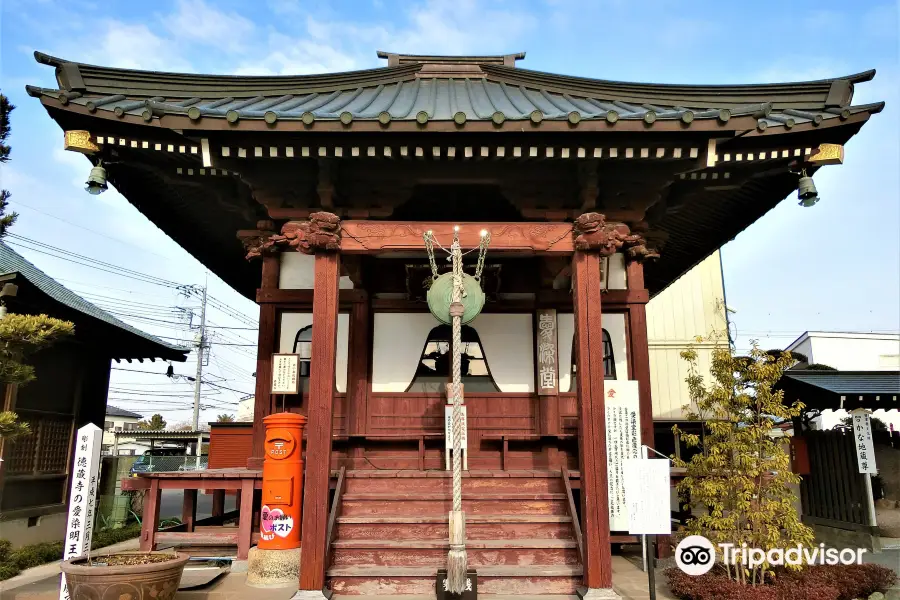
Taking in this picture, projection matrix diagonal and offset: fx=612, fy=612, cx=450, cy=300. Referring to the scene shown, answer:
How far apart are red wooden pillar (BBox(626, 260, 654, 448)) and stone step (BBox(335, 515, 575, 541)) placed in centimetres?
238

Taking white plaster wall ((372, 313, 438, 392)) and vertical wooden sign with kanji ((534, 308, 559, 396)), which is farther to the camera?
white plaster wall ((372, 313, 438, 392))

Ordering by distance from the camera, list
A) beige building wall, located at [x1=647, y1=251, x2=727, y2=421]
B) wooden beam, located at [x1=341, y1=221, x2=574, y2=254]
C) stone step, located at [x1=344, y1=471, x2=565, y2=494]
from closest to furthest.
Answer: wooden beam, located at [x1=341, y1=221, x2=574, y2=254] < stone step, located at [x1=344, y1=471, x2=565, y2=494] < beige building wall, located at [x1=647, y1=251, x2=727, y2=421]

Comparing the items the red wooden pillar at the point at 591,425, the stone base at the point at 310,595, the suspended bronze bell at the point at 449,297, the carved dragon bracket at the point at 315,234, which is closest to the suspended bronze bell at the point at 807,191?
the red wooden pillar at the point at 591,425

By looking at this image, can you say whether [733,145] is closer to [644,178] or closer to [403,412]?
[644,178]

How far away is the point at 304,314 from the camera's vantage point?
372 inches

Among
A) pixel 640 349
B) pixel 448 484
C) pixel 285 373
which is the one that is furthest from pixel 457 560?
pixel 640 349

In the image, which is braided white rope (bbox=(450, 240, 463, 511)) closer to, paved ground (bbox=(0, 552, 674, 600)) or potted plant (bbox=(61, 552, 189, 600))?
paved ground (bbox=(0, 552, 674, 600))

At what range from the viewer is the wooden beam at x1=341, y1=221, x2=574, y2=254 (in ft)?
22.4

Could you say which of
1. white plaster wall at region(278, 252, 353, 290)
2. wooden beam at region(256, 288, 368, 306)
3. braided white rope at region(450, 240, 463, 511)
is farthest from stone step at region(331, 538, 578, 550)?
white plaster wall at region(278, 252, 353, 290)

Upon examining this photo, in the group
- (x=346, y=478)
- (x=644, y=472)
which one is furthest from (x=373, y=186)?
(x=644, y=472)

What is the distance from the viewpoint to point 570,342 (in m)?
9.40

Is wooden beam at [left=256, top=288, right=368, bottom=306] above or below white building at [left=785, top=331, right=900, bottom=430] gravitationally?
below

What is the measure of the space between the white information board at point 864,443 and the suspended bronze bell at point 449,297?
7290 mm

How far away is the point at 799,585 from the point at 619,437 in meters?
2.42
